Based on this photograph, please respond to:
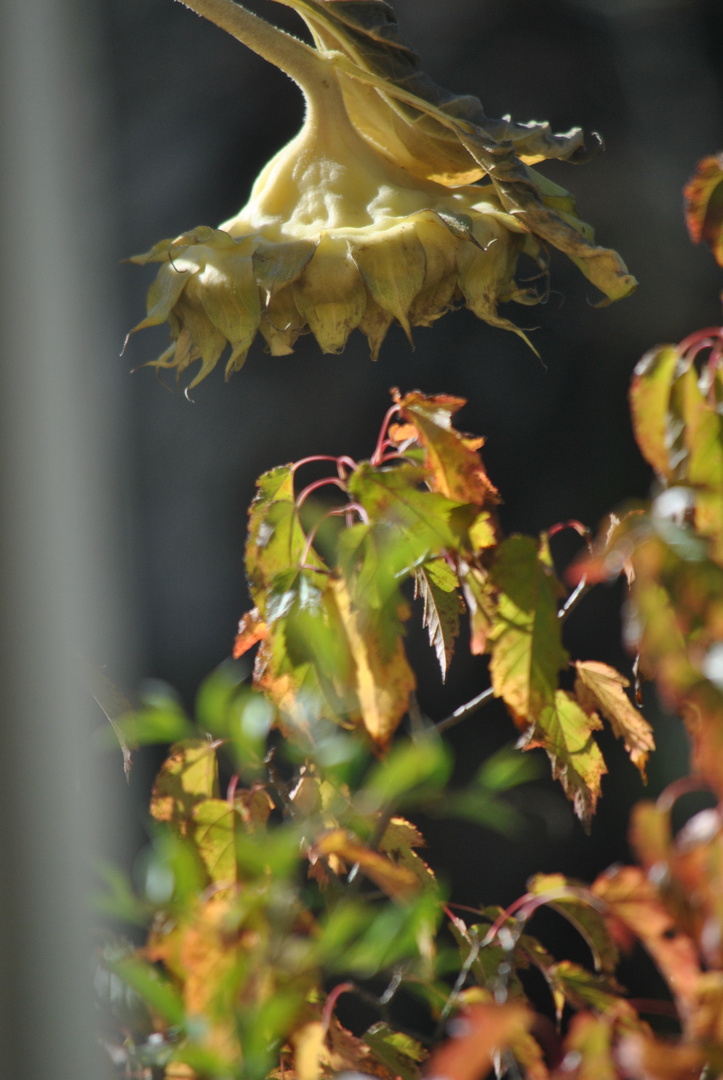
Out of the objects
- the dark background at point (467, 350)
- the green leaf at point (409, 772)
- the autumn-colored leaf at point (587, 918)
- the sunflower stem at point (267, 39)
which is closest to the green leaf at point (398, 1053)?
the autumn-colored leaf at point (587, 918)

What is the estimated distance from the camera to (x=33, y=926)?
23.4 inches

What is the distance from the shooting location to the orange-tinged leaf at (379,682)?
13.4 inches

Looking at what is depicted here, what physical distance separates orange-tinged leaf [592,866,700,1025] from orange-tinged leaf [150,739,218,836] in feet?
0.67

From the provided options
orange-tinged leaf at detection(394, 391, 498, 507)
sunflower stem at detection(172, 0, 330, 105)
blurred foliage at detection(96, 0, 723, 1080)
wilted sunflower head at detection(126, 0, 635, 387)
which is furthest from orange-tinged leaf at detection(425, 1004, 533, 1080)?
sunflower stem at detection(172, 0, 330, 105)

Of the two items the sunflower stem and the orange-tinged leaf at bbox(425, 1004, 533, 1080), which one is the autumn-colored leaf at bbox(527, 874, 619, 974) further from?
the sunflower stem

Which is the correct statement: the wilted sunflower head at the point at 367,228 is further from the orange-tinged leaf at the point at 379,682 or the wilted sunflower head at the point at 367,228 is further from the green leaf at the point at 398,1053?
the green leaf at the point at 398,1053

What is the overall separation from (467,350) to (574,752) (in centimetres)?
79

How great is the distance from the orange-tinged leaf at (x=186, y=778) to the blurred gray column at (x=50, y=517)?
176 millimetres

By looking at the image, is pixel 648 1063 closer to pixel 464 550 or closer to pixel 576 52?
pixel 464 550

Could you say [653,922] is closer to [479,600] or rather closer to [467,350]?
[479,600]

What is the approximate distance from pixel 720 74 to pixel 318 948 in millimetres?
1198

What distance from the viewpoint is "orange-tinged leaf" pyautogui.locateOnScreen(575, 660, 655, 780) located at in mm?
511

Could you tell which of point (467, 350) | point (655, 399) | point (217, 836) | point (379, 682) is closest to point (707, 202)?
point (655, 399)

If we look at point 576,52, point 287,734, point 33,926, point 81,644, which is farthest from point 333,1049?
point 576,52
